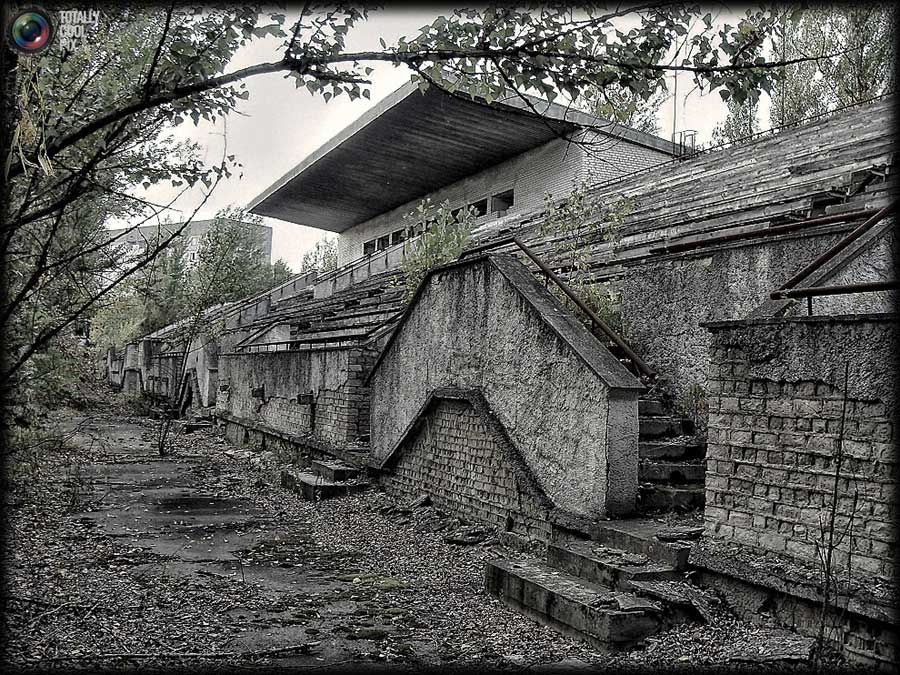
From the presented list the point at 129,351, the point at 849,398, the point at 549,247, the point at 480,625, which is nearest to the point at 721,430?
the point at 849,398

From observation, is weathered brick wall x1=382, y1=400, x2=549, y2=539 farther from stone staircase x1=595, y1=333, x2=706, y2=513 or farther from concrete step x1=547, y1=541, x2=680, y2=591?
stone staircase x1=595, y1=333, x2=706, y2=513

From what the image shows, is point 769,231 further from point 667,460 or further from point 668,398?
point 667,460

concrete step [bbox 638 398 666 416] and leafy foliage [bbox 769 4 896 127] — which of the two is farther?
leafy foliage [bbox 769 4 896 127]

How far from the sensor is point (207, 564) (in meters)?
6.75

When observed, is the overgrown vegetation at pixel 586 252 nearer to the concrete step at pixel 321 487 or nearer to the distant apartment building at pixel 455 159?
the concrete step at pixel 321 487

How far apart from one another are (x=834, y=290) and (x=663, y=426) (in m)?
2.58

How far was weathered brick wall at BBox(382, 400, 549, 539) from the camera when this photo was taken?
6.75 meters

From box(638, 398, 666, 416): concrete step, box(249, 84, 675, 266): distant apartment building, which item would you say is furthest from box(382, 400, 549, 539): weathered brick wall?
box(249, 84, 675, 266): distant apartment building

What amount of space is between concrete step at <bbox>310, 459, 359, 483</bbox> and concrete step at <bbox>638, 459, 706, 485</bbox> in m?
4.69

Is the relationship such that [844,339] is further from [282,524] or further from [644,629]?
[282,524]

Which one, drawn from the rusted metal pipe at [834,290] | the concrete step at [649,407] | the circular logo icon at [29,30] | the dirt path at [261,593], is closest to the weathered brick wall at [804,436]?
the rusted metal pipe at [834,290]

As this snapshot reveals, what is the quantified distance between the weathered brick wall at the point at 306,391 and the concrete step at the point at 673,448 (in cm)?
502

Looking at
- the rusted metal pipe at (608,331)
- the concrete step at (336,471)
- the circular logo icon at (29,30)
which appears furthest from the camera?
the concrete step at (336,471)

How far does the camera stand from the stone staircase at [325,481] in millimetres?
9453
